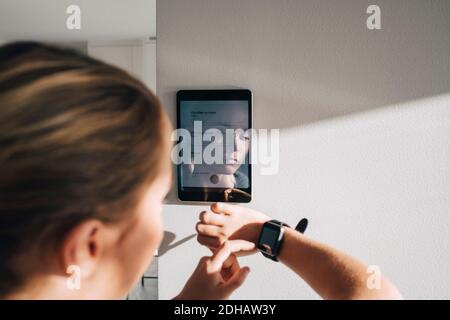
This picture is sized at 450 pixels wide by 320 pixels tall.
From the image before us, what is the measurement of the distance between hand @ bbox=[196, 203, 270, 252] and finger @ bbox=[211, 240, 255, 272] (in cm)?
2

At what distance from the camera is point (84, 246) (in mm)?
280

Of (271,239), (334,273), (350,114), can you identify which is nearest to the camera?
(334,273)

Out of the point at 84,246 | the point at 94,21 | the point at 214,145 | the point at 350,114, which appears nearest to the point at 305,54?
the point at 350,114

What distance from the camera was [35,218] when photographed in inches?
10.2

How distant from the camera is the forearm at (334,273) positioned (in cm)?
40

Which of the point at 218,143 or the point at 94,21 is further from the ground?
the point at 94,21

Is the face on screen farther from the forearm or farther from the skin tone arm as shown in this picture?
Result: the forearm

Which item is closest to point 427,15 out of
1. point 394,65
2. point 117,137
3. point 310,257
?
point 394,65

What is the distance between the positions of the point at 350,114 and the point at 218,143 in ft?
0.84

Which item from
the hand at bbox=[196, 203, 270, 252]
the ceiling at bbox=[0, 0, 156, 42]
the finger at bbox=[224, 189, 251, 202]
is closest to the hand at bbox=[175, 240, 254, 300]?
the hand at bbox=[196, 203, 270, 252]

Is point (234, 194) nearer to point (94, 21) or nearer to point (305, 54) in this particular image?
point (305, 54)
